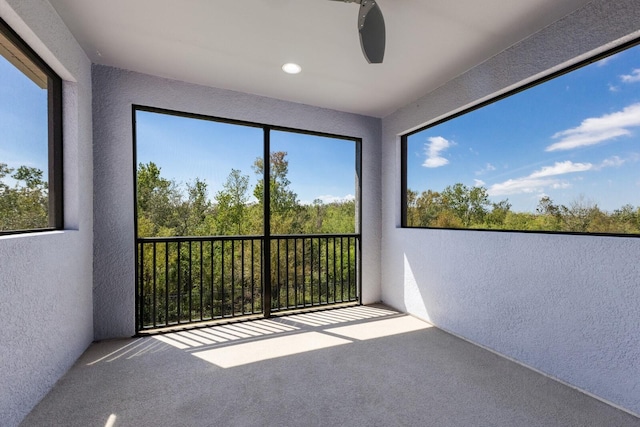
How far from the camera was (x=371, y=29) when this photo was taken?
144 centimetres

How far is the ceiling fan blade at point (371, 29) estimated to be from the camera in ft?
4.51

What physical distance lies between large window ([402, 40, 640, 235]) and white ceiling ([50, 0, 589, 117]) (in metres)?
0.45

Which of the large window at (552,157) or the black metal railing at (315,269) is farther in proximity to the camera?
the black metal railing at (315,269)

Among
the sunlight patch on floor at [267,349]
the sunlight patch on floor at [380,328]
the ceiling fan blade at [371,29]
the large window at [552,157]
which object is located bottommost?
the sunlight patch on floor at [380,328]

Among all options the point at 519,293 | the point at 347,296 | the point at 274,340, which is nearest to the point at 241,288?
the point at 274,340

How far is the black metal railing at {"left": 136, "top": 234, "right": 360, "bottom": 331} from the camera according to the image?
8.87 ft

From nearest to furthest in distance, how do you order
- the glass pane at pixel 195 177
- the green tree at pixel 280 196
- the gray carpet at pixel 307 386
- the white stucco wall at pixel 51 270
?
the white stucco wall at pixel 51 270, the gray carpet at pixel 307 386, the glass pane at pixel 195 177, the green tree at pixel 280 196

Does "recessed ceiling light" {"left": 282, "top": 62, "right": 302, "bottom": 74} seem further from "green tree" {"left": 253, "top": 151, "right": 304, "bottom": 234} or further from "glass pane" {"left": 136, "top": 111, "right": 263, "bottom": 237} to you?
"green tree" {"left": 253, "top": 151, "right": 304, "bottom": 234}

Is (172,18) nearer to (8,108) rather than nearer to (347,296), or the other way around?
(8,108)

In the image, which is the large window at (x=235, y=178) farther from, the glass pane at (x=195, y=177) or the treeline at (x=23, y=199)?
the treeline at (x=23, y=199)

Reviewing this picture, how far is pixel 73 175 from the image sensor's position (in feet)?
6.53

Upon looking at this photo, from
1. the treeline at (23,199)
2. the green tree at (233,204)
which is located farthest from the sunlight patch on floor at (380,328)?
the treeline at (23,199)

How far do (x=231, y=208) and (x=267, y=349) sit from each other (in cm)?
157

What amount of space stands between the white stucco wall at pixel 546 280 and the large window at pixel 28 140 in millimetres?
3018
